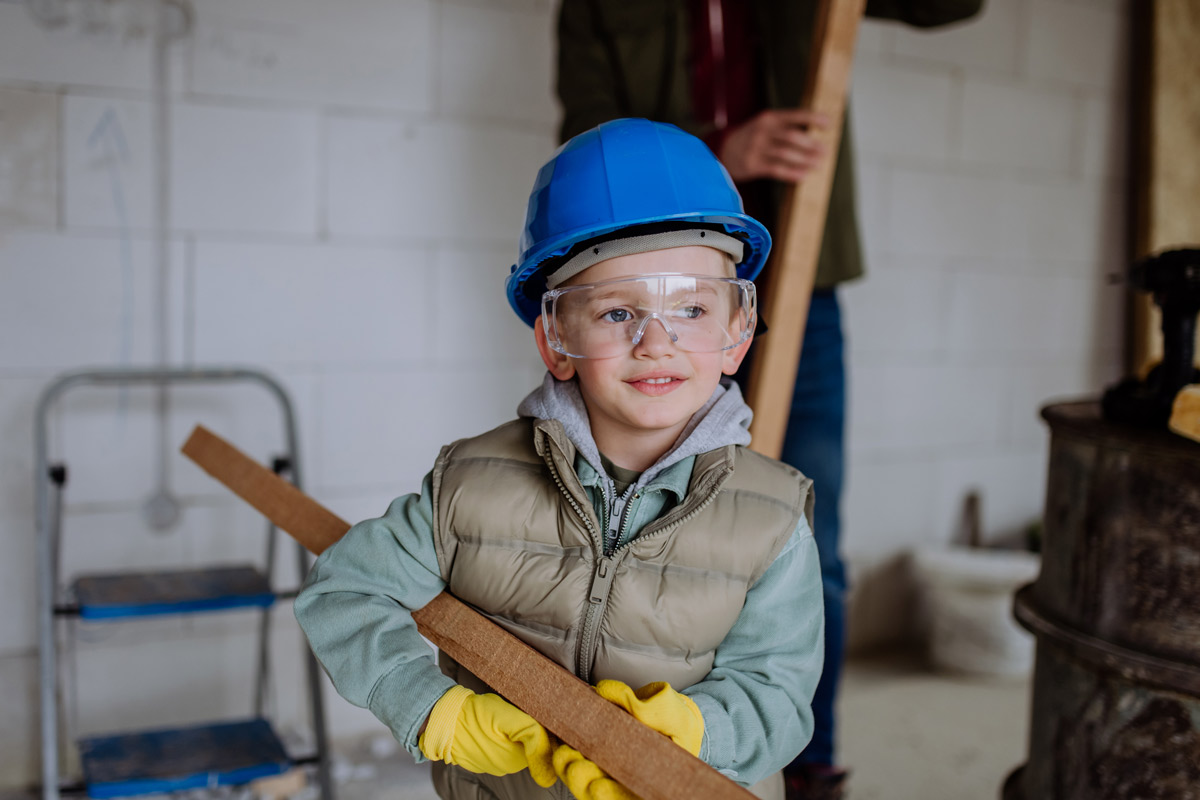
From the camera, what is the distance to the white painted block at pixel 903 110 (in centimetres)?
289

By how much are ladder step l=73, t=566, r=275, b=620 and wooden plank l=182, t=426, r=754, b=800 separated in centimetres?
79

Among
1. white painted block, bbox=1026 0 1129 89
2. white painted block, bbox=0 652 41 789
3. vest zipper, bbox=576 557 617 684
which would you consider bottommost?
white painted block, bbox=0 652 41 789

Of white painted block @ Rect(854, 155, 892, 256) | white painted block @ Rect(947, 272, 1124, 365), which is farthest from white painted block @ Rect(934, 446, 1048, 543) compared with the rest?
white painted block @ Rect(854, 155, 892, 256)

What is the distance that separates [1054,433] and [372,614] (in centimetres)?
132

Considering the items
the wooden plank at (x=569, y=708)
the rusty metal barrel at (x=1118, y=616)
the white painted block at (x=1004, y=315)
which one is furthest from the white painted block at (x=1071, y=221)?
the wooden plank at (x=569, y=708)

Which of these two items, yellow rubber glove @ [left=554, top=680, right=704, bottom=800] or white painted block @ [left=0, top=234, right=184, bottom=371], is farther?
white painted block @ [left=0, top=234, right=184, bottom=371]

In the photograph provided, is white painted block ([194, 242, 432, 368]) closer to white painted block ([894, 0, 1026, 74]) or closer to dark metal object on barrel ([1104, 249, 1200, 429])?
dark metal object on barrel ([1104, 249, 1200, 429])

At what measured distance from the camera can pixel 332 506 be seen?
2.38m

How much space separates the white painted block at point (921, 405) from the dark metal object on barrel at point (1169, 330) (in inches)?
51.8

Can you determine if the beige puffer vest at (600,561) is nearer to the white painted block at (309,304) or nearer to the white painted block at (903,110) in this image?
the white painted block at (309,304)

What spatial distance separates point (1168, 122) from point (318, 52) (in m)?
2.65

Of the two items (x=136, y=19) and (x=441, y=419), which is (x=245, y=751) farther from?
(x=136, y=19)

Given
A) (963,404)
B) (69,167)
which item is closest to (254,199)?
(69,167)

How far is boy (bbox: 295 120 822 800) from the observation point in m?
1.01
